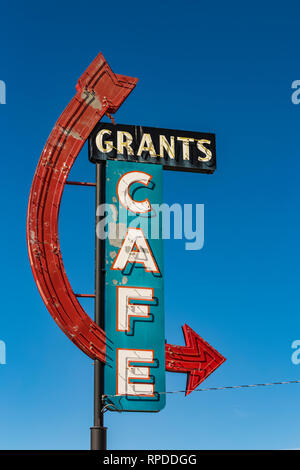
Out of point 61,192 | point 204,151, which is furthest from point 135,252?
point 204,151

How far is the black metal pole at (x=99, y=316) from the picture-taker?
18094mm

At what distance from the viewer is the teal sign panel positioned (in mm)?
19188

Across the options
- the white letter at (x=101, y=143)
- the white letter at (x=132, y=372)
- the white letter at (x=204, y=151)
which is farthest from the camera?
the white letter at (x=204, y=151)

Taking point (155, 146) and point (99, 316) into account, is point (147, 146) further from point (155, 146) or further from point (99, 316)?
point (99, 316)

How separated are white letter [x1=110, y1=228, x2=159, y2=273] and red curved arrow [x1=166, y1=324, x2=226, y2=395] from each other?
1966 mm

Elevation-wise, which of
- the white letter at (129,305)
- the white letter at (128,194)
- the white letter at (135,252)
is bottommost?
the white letter at (129,305)

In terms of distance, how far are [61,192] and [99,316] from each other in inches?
131

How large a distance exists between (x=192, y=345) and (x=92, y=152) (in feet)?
19.2

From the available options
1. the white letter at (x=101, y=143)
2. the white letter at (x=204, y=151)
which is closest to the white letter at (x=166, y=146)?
the white letter at (x=204, y=151)

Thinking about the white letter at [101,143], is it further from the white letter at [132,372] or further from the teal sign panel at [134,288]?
the white letter at [132,372]
